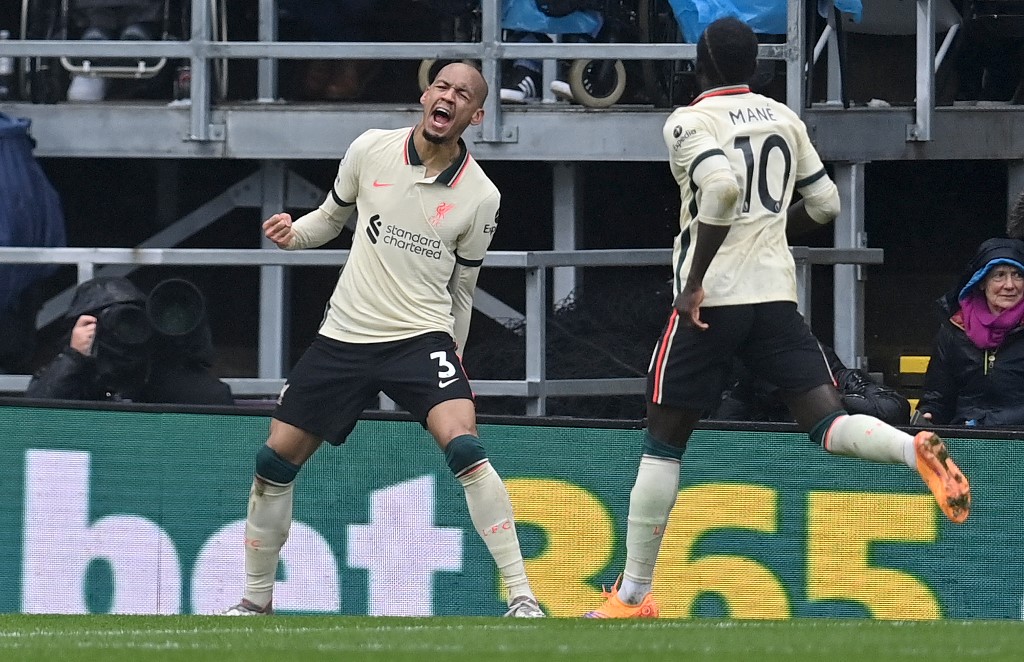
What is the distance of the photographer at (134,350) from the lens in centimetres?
862

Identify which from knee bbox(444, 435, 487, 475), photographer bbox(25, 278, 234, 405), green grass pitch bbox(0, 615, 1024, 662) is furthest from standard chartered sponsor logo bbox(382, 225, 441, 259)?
photographer bbox(25, 278, 234, 405)

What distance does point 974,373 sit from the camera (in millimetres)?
8812

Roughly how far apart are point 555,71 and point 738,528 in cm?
341

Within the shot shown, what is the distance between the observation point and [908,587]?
26.0 feet

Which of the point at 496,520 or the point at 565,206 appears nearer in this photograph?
the point at 496,520

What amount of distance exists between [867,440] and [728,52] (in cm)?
138

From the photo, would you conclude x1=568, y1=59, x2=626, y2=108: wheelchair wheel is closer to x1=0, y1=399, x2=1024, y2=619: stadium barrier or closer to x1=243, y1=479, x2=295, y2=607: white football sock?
x1=0, y1=399, x2=1024, y2=619: stadium barrier

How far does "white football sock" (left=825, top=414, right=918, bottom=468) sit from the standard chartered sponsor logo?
1563 millimetres

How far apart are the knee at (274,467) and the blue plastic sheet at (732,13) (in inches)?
139

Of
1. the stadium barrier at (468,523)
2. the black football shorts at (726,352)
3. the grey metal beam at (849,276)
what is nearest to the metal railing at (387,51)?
the grey metal beam at (849,276)

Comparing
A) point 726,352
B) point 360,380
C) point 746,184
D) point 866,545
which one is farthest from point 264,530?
point 866,545

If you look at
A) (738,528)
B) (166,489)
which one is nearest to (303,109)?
(166,489)

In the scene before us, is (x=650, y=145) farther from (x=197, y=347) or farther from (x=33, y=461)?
(x=33, y=461)

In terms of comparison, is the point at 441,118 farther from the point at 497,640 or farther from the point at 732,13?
the point at 732,13
